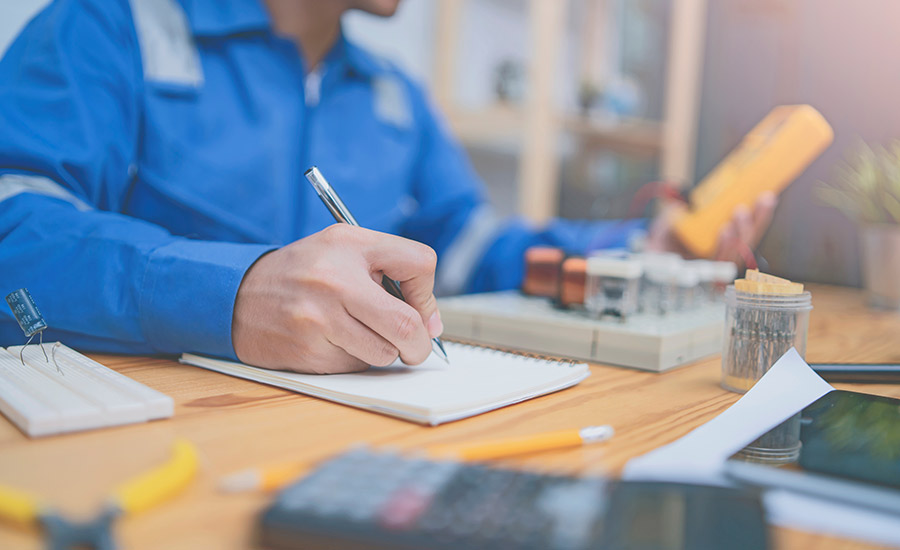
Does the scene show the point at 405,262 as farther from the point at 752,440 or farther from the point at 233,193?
the point at 233,193

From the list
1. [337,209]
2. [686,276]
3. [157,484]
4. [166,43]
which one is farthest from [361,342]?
[166,43]

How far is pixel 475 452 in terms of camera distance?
1.26 ft

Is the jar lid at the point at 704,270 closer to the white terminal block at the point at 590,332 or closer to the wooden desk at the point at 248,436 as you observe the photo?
the white terminal block at the point at 590,332

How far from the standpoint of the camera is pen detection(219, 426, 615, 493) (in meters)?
0.33

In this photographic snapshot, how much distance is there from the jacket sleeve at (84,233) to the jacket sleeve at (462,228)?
65cm

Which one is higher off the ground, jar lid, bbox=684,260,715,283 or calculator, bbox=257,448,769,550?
calculator, bbox=257,448,769,550

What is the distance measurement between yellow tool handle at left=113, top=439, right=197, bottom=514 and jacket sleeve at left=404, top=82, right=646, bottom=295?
1.03 m

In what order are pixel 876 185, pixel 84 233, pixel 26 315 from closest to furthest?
1. pixel 26 315
2. pixel 84 233
3. pixel 876 185

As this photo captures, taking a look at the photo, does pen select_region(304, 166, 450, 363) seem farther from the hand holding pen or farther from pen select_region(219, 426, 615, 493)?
pen select_region(219, 426, 615, 493)

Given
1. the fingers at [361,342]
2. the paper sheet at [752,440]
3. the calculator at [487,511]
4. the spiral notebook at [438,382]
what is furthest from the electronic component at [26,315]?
the paper sheet at [752,440]

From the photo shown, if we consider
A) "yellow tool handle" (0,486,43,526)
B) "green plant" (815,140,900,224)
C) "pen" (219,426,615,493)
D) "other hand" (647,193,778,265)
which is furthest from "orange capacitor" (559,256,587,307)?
"green plant" (815,140,900,224)

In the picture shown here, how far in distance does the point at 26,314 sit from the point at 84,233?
0.46ft

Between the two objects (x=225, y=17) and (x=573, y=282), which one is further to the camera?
(x=225, y=17)

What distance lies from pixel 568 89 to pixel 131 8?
1710mm
